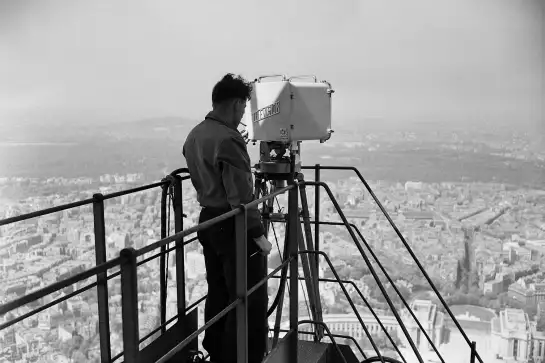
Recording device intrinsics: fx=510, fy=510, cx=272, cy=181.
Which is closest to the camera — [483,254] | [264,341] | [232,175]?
[232,175]

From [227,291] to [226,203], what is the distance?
52cm

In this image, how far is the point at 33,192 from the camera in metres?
9.74

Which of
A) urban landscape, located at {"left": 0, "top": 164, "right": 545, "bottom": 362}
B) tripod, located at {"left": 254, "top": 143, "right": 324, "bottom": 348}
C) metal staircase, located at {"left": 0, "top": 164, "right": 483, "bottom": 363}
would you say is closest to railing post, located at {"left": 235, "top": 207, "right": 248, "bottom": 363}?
metal staircase, located at {"left": 0, "top": 164, "right": 483, "bottom": 363}

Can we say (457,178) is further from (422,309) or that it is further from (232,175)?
(232,175)

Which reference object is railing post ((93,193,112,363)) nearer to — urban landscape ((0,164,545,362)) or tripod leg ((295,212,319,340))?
tripod leg ((295,212,319,340))

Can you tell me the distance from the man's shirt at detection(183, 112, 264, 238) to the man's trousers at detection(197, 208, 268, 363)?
85 mm

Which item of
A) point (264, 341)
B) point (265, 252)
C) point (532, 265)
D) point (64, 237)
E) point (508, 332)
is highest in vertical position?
point (265, 252)

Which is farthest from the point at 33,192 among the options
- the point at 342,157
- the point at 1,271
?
the point at 342,157

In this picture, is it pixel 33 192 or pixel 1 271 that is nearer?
pixel 1 271

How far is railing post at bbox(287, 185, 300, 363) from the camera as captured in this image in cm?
270

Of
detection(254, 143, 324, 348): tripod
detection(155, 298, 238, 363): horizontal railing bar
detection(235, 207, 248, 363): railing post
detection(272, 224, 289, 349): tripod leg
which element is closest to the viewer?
detection(155, 298, 238, 363): horizontal railing bar

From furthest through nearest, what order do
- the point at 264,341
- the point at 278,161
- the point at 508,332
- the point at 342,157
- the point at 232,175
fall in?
the point at 342,157 < the point at 508,332 < the point at 278,161 < the point at 264,341 < the point at 232,175

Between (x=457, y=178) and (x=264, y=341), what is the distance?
8.84 metres

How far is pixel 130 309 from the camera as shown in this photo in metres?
1.48
